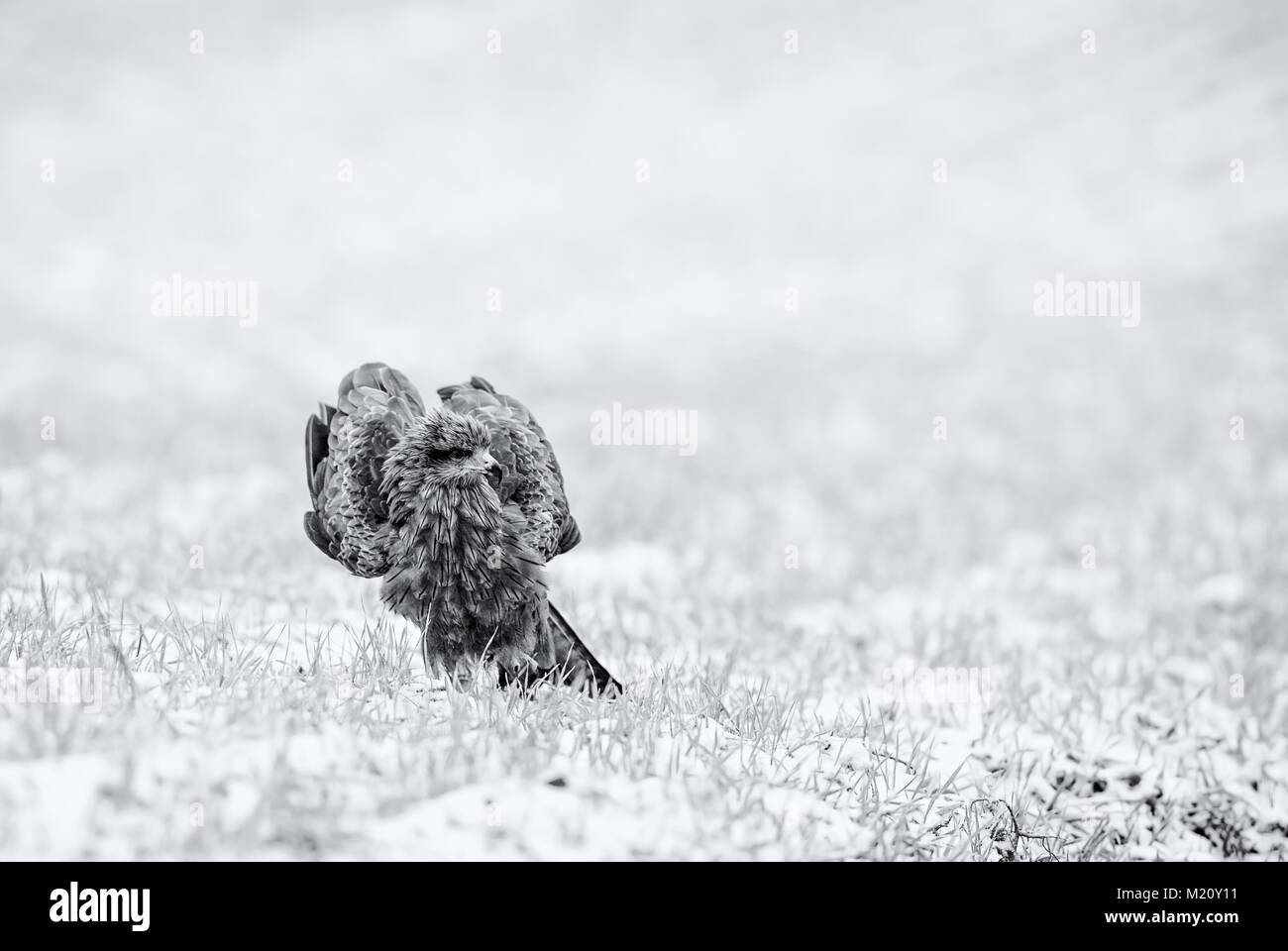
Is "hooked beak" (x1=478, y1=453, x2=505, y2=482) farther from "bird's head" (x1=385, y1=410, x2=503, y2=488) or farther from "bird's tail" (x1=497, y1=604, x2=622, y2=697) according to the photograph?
"bird's tail" (x1=497, y1=604, x2=622, y2=697)

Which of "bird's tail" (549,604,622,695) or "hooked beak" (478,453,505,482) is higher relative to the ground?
"hooked beak" (478,453,505,482)

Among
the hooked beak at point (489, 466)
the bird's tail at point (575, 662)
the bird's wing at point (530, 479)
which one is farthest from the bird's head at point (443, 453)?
the bird's tail at point (575, 662)

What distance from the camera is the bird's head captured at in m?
4.91

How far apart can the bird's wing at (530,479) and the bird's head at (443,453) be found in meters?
0.26

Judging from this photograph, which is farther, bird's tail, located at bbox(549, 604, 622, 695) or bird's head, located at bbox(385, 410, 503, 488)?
bird's tail, located at bbox(549, 604, 622, 695)

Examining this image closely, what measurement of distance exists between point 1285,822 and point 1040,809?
1.50 meters

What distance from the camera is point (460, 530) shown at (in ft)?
16.3

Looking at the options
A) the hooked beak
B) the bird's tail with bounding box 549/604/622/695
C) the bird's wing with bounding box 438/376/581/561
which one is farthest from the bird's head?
the bird's tail with bounding box 549/604/622/695

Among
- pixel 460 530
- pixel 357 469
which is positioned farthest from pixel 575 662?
A: pixel 357 469

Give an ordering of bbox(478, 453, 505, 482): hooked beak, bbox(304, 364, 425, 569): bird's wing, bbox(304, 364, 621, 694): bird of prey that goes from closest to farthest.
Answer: bbox(478, 453, 505, 482): hooked beak < bbox(304, 364, 621, 694): bird of prey < bbox(304, 364, 425, 569): bird's wing

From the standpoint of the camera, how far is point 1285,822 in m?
5.40

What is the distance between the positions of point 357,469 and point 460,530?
2.70 ft

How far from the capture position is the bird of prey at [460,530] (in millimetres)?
4961
